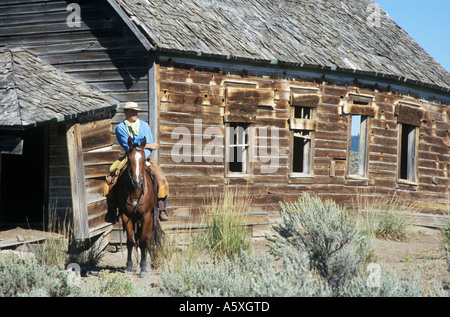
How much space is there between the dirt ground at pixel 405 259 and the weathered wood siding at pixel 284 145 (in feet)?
4.77

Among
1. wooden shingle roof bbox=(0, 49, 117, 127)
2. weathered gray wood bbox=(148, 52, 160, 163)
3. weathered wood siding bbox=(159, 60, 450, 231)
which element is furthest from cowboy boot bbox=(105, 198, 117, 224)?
weathered wood siding bbox=(159, 60, 450, 231)

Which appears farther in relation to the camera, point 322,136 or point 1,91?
point 322,136

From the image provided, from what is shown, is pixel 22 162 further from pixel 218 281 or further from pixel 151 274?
pixel 218 281

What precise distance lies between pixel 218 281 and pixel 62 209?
5.32m

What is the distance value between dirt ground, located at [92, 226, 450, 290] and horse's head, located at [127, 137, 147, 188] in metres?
1.43

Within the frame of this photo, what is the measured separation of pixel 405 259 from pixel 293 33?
7.14 metres

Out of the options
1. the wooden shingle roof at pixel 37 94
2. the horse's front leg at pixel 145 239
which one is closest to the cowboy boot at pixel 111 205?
the horse's front leg at pixel 145 239

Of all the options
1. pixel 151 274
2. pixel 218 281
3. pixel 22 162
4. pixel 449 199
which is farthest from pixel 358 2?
pixel 218 281

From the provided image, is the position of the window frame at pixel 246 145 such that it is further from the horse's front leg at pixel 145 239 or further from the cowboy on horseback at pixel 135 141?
the horse's front leg at pixel 145 239

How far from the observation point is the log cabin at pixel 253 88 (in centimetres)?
1204

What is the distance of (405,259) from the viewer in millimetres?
10258

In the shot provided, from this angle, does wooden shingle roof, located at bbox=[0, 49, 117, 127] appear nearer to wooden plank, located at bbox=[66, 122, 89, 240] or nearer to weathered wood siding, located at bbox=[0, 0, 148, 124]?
weathered wood siding, located at bbox=[0, 0, 148, 124]

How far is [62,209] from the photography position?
1123 centimetres

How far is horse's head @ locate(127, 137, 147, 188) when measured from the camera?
8.28m
